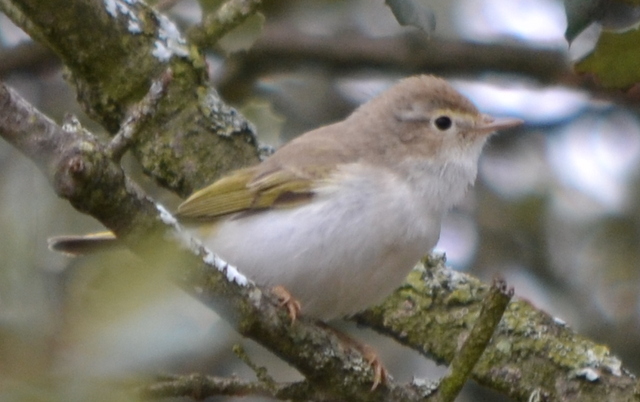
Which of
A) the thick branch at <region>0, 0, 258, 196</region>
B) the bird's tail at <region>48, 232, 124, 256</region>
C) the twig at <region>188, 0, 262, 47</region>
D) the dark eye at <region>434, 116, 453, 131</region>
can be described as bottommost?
the bird's tail at <region>48, 232, 124, 256</region>

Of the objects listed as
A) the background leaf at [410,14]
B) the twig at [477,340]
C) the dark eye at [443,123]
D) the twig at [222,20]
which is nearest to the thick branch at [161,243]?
the twig at [477,340]

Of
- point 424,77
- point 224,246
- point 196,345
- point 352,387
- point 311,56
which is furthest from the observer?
point 311,56

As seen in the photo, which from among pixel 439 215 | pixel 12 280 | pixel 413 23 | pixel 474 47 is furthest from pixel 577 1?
pixel 474 47

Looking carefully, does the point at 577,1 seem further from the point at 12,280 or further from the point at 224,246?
the point at 12,280

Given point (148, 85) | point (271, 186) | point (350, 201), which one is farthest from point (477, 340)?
point (148, 85)

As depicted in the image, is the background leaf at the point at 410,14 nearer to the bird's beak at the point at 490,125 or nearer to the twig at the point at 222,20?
the twig at the point at 222,20

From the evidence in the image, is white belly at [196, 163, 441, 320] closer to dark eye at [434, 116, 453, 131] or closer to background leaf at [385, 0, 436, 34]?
dark eye at [434, 116, 453, 131]

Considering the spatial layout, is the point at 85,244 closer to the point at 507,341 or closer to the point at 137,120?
the point at 137,120

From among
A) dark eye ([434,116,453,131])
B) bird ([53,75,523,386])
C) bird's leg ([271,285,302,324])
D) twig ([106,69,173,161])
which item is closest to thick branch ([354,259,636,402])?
bird ([53,75,523,386])
